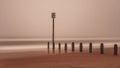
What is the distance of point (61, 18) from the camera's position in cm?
212

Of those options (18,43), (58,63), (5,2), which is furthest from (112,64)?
(5,2)

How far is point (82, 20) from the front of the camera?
86.7 inches

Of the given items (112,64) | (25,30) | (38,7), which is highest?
(38,7)

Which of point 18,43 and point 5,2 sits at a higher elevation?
point 5,2

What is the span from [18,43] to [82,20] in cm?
63

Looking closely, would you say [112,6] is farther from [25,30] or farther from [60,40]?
[25,30]

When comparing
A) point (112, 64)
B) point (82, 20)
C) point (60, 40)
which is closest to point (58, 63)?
point (112, 64)

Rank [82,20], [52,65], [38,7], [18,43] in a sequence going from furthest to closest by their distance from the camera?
[82,20]
[38,7]
[18,43]
[52,65]

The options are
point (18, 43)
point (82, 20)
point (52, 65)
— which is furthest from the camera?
point (82, 20)

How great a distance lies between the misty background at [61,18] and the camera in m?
1.94

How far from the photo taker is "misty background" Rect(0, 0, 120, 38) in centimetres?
194

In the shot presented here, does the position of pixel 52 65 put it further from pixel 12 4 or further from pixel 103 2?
pixel 103 2

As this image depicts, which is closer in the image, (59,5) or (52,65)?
(52,65)

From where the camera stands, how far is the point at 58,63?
37.3 inches
